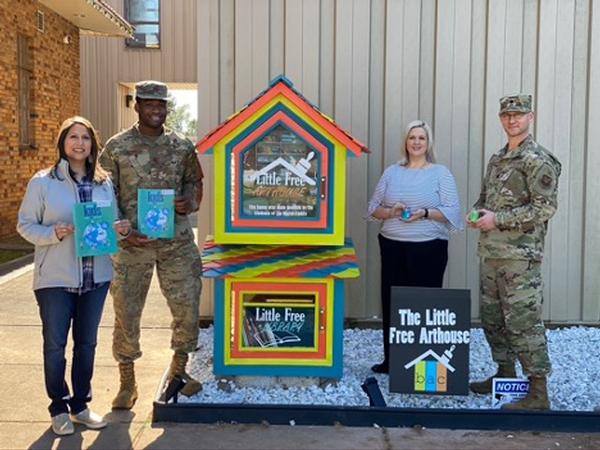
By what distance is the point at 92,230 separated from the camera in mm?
3518

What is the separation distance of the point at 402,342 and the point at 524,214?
3.24ft

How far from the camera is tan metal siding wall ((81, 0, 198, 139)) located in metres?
17.1

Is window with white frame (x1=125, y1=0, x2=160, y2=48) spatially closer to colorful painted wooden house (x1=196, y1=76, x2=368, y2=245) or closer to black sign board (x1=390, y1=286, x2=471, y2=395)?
colorful painted wooden house (x1=196, y1=76, x2=368, y2=245)

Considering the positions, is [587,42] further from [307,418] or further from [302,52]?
[307,418]

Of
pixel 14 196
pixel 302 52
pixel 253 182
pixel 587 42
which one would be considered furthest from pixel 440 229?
pixel 14 196

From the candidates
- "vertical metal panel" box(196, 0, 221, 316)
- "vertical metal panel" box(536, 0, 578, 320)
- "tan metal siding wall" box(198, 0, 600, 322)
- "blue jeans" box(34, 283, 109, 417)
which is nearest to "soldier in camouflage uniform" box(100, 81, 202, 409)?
"blue jeans" box(34, 283, 109, 417)

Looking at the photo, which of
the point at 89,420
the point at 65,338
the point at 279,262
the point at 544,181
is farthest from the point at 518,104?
the point at 89,420

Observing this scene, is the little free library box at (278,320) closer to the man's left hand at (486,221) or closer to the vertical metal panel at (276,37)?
the man's left hand at (486,221)

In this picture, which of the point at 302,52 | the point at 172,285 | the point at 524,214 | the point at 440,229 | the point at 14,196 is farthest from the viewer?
the point at 14,196

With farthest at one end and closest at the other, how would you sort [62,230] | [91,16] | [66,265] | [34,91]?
[91,16]
[34,91]
[66,265]
[62,230]

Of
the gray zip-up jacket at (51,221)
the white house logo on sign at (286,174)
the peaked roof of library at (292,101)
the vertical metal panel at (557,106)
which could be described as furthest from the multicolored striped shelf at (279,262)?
the vertical metal panel at (557,106)

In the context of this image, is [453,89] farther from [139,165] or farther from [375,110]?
[139,165]

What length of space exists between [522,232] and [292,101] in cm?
150

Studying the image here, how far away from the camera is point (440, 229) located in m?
4.44
